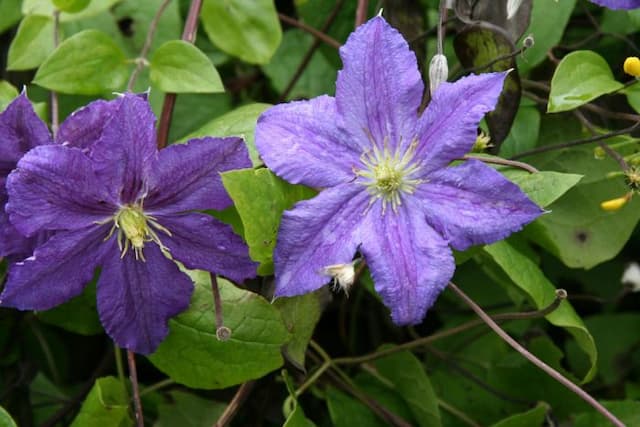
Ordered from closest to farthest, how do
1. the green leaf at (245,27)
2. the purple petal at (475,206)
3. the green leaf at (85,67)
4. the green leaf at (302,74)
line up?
the purple petal at (475,206)
the green leaf at (85,67)
the green leaf at (245,27)
the green leaf at (302,74)

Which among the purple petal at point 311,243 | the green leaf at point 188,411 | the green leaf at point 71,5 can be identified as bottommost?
the green leaf at point 188,411

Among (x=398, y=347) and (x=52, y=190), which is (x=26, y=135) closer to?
(x=52, y=190)

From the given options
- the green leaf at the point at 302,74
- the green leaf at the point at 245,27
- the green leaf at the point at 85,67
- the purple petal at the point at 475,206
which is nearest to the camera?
the purple petal at the point at 475,206

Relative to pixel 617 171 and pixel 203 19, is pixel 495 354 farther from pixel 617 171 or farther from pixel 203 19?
pixel 203 19

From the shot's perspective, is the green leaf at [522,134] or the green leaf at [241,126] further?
the green leaf at [522,134]

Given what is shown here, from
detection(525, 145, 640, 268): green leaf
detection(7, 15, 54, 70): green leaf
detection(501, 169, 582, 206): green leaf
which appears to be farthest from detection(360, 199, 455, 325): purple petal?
detection(7, 15, 54, 70): green leaf

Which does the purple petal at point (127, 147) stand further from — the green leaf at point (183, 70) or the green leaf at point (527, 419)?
the green leaf at point (527, 419)

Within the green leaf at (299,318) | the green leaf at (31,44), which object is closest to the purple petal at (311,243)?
the green leaf at (299,318)
